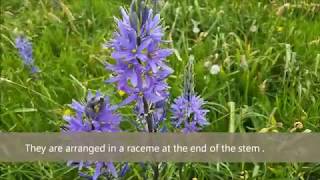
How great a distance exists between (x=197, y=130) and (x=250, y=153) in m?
0.12

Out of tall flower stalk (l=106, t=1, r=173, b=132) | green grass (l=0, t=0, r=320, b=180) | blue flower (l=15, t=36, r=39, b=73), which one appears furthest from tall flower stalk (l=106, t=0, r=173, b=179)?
blue flower (l=15, t=36, r=39, b=73)

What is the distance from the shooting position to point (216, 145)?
1.48 meters

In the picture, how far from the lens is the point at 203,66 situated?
1.86 m

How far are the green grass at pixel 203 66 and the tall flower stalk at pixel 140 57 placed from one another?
219mm

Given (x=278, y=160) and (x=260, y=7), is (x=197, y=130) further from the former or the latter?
(x=260, y=7)

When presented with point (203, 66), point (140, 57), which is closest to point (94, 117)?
point (140, 57)

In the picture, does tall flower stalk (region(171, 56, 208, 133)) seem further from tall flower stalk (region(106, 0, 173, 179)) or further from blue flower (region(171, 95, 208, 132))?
tall flower stalk (region(106, 0, 173, 179))

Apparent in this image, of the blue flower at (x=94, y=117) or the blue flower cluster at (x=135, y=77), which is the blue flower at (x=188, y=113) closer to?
the blue flower cluster at (x=135, y=77)

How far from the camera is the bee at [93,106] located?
1317 millimetres
